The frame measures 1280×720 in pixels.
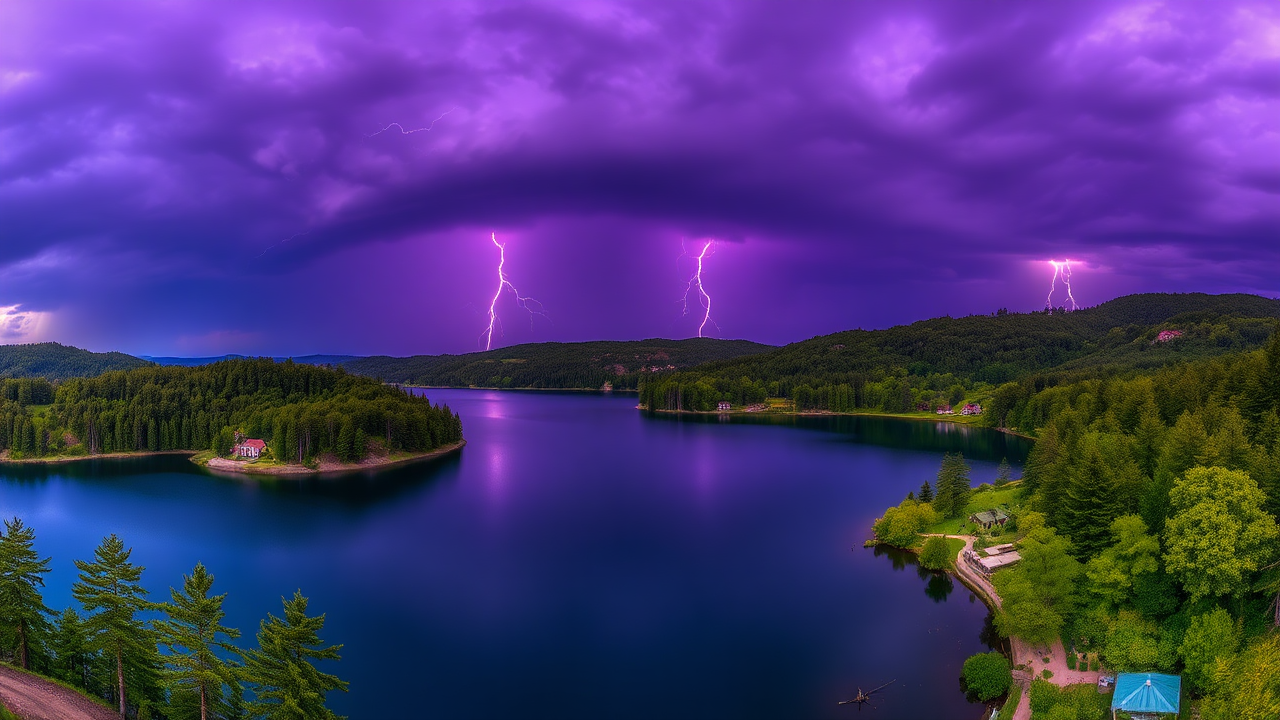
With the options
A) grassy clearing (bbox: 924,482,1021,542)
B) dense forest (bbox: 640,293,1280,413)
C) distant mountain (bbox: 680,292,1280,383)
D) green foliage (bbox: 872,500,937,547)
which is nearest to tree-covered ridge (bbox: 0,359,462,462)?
green foliage (bbox: 872,500,937,547)

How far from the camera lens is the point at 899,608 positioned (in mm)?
29859

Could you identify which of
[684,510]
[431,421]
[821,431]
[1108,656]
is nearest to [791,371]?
[821,431]

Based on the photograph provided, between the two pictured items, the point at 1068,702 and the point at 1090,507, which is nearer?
the point at 1068,702

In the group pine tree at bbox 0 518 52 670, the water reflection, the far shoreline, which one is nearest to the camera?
pine tree at bbox 0 518 52 670

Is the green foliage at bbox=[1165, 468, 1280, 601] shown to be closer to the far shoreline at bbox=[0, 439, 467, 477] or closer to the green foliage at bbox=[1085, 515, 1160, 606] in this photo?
the green foliage at bbox=[1085, 515, 1160, 606]

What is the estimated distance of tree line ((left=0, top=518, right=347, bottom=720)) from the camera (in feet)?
50.8

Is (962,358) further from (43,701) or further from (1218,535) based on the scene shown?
(43,701)

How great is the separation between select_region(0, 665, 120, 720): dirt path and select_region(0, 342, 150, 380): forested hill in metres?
179

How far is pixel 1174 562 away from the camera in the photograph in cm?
2197

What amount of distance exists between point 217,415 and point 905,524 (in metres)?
84.6

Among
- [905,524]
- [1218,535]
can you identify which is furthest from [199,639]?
[905,524]

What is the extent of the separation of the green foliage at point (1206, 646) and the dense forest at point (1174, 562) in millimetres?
36

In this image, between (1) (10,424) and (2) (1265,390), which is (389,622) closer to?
(2) (1265,390)

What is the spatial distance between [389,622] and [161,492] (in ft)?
146
